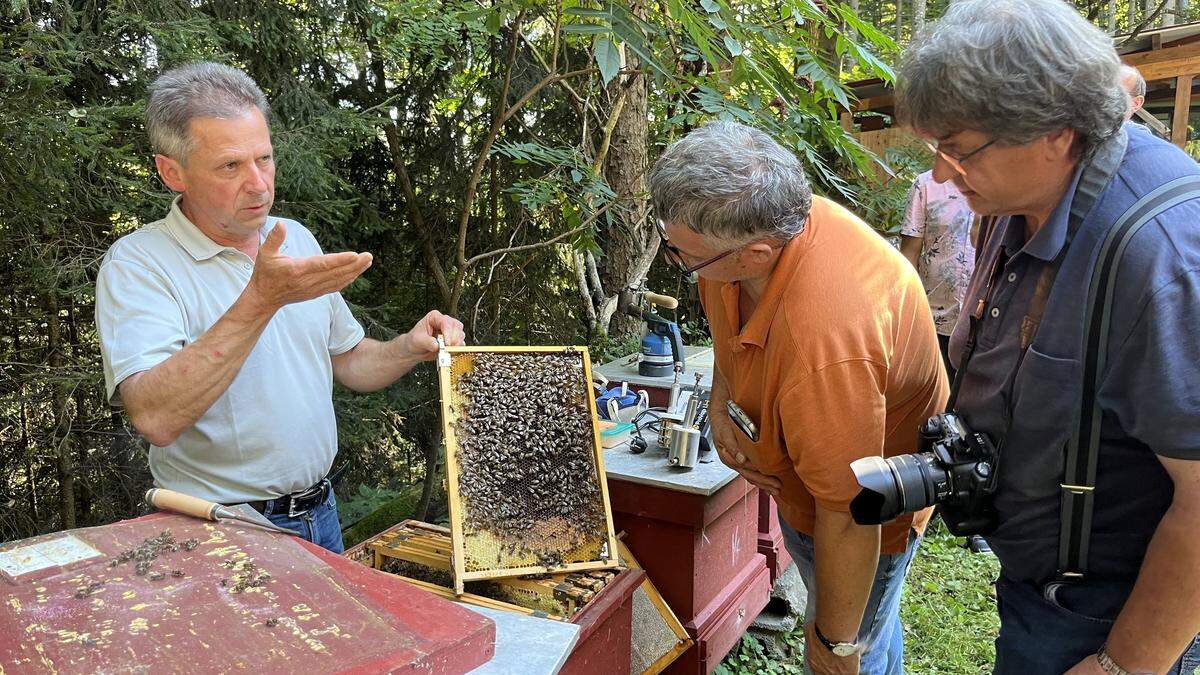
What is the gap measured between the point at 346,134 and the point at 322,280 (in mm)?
2885

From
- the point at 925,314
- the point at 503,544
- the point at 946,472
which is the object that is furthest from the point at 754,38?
the point at 503,544

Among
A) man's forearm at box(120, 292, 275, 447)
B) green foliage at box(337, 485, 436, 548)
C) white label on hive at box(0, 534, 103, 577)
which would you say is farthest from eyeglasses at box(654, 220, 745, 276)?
green foliage at box(337, 485, 436, 548)

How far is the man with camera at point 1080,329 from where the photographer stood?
120 centimetres

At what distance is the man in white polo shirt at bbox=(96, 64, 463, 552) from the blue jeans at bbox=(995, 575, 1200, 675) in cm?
168

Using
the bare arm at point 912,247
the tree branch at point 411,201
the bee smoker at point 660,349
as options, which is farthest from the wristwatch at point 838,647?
the tree branch at point 411,201

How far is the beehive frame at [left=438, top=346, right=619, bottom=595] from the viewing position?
197 cm

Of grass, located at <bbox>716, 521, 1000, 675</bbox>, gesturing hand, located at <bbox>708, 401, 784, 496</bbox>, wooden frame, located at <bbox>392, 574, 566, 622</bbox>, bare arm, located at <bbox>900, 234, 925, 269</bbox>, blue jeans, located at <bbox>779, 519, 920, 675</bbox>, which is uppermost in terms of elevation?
bare arm, located at <bbox>900, 234, 925, 269</bbox>

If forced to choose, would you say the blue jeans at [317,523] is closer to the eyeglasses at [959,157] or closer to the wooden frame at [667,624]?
the wooden frame at [667,624]

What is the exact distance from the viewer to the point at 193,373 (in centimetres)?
172

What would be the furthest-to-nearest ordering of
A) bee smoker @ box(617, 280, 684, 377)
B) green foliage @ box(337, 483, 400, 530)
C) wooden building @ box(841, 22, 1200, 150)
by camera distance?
wooden building @ box(841, 22, 1200, 150), green foliage @ box(337, 483, 400, 530), bee smoker @ box(617, 280, 684, 377)

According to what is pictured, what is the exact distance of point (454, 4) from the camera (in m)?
4.41

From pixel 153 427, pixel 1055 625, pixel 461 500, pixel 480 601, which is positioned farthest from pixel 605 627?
pixel 153 427

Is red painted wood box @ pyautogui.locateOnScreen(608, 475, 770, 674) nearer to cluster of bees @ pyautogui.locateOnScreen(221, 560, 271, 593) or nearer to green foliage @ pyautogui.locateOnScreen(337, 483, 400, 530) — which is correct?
cluster of bees @ pyautogui.locateOnScreen(221, 560, 271, 593)

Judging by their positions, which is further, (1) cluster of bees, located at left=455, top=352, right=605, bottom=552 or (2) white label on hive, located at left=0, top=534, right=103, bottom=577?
(1) cluster of bees, located at left=455, top=352, right=605, bottom=552
